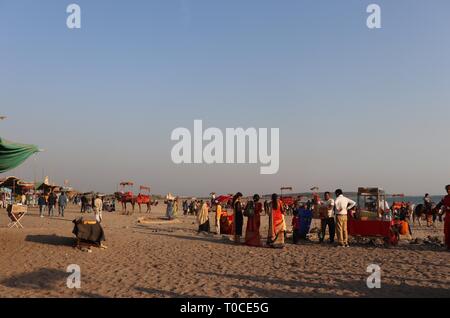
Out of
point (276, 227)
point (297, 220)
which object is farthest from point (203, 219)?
point (276, 227)

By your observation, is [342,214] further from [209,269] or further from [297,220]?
[209,269]

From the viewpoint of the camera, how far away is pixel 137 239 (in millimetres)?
14133

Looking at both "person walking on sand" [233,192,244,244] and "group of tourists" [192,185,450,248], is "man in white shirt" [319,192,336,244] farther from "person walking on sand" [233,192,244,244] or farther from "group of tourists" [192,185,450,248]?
"person walking on sand" [233,192,244,244]

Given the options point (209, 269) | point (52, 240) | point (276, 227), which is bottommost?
point (209, 269)

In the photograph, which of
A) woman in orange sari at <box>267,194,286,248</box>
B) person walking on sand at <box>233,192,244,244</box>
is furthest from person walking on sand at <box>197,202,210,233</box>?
woman in orange sari at <box>267,194,286,248</box>

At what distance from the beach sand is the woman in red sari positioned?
1.59 feet

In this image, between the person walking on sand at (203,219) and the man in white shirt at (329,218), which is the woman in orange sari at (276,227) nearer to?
the man in white shirt at (329,218)

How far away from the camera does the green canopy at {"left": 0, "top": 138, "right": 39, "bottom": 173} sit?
9703 mm

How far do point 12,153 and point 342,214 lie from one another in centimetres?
933

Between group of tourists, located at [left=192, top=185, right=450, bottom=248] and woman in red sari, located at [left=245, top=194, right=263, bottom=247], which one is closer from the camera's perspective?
group of tourists, located at [left=192, top=185, right=450, bottom=248]

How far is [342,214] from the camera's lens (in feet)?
41.8
